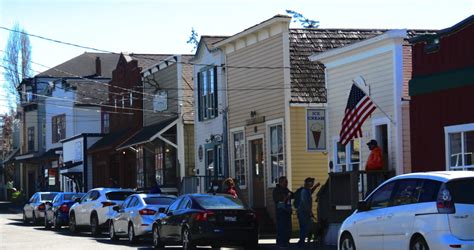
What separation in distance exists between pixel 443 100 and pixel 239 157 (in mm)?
13400

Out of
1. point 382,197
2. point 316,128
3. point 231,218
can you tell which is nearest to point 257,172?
point 316,128

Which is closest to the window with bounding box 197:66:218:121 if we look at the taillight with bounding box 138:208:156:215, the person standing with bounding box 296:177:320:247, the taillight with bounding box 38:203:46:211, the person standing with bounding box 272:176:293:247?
the taillight with bounding box 38:203:46:211

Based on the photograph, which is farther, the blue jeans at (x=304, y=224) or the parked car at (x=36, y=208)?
the parked car at (x=36, y=208)

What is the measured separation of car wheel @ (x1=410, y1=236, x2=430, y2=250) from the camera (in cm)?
1340

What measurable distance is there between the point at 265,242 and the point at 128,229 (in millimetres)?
4193

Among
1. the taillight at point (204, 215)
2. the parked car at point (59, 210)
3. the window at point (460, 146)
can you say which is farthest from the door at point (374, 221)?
the parked car at point (59, 210)

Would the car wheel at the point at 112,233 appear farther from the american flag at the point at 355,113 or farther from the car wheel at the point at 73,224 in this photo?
the american flag at the point at 355,113

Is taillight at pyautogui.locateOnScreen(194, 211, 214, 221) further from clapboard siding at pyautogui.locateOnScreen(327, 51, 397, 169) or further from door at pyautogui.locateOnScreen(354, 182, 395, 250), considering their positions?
door at pyautogui.locateOnScreen(354, 182, 395, 250)

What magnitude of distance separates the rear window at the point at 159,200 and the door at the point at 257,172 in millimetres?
5426

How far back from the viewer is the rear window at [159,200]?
25.1 meters

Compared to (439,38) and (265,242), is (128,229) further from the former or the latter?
(439,38)

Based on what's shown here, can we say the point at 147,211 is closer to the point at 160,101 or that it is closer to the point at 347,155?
the point at 347,155

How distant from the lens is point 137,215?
24.7 metres

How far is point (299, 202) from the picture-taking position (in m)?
21.9
